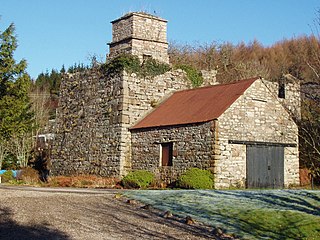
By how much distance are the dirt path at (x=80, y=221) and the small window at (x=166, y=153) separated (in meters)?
10.1

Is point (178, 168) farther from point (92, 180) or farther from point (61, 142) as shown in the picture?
point (61, 142)

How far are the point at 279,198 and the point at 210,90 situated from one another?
11077 millimetres

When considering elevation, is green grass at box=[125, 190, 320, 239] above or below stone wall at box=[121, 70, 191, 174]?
below

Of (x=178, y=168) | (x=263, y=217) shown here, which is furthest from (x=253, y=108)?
(x=263, y=217)

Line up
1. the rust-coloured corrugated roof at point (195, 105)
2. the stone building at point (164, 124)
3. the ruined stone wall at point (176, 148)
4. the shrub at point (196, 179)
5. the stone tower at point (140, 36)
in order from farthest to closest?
the stone tower at point (140, 36) → the rust-coloured corrugated roof at point (195, 105) → the stone building at point (164, 124) → the ruined stone wall at point (176, 148) → the shrub at point (196, 179)

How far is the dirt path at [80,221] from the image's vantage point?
34.9 ft

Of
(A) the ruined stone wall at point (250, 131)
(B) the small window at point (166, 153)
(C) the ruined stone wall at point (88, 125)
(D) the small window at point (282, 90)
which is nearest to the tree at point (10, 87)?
(C) the ruined stone wall at point (88, 125)

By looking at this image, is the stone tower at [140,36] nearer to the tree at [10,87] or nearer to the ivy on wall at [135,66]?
the ivy on wall at [135,66]

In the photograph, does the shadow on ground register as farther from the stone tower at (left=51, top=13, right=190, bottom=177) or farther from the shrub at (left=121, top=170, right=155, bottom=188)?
the stone tower at (left=51, top=13, right=190, bottom=177)

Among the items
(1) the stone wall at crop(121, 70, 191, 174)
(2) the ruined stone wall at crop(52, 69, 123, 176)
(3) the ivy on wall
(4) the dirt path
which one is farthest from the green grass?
(3) the ivy on wall

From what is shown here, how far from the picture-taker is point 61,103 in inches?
1248

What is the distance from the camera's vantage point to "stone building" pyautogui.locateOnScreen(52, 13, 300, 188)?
920 inches

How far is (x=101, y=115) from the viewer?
28312mm

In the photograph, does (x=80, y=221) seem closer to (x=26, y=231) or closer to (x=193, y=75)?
(x=26, y=231)
